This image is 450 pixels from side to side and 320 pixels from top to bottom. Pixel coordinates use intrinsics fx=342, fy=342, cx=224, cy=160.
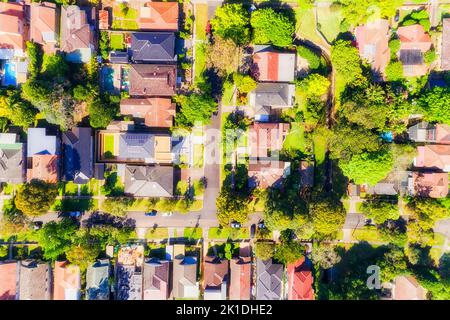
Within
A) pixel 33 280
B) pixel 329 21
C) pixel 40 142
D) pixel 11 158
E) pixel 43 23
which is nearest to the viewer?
pixel 43 23

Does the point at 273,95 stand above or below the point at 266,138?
above

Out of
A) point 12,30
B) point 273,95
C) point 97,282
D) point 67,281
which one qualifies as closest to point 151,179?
point 97,282

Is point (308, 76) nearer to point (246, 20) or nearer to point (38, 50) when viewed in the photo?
point (246, 20)

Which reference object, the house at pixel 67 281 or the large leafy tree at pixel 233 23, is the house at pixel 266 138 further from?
the house at pixel 67 281

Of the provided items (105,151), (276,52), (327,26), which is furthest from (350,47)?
(105,151)

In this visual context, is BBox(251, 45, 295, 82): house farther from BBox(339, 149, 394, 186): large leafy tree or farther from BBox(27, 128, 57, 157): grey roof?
BBox(27, 128, 57, 157): grey roof

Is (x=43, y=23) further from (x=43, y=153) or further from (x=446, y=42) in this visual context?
(x=446, y=42)
